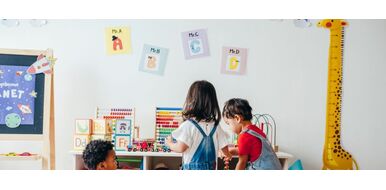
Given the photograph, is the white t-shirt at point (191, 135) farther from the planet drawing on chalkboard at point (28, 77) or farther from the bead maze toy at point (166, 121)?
the planet drawing on chalkboard at point (28, 77)

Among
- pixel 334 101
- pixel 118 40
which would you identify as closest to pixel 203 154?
pixel 118 40

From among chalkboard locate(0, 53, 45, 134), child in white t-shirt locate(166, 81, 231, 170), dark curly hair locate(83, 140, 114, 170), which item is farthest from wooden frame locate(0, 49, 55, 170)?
child in white t-shirt locate(166, 81, 231, 170)

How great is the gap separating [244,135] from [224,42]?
100cm

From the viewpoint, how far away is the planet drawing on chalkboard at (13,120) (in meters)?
2.68

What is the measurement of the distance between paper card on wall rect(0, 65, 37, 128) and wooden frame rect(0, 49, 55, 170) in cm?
8

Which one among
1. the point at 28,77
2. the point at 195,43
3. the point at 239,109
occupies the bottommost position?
the point at 239,109

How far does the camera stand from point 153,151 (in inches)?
102

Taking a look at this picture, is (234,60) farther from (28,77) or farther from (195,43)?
(28,77)

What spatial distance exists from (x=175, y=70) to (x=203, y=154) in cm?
104

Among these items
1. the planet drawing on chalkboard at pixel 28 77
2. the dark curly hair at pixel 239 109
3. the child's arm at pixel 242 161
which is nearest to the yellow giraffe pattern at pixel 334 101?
the dark curly hair at pixel 239 109

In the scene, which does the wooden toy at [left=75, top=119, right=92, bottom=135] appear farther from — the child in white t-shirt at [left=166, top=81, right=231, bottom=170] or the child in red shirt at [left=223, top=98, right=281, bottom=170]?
the child in red shirt at [left=223, top=98, right=281, bottom=170]

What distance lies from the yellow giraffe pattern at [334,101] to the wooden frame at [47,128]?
68.6 inches

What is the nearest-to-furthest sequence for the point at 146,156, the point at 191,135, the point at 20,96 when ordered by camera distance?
the point at 191,135
the point at 146,156
the point at 20,96

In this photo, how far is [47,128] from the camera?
2.66 metres
